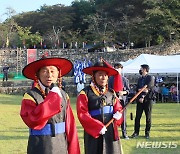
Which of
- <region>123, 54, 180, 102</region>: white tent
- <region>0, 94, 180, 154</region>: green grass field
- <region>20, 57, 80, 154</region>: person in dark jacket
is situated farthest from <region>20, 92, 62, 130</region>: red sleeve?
<region>123, 54, 180, 102</region>: white tent

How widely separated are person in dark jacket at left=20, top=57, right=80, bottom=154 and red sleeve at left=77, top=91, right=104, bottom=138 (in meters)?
0.67

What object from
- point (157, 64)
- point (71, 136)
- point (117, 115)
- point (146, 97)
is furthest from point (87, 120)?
point (157, 64)

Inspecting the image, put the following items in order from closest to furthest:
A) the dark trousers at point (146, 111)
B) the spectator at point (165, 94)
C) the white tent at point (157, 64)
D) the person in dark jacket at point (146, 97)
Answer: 1. the person in dark jacket at point (146, 97)
2. the dark trousers at point (146, 111)
3. the white tent at point (157, 64)
4. the spectator at point (165, 94)

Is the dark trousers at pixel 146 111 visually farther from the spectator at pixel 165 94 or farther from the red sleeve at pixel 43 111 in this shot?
the spectator at pixel 165 94

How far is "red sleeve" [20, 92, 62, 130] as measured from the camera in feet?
12.3

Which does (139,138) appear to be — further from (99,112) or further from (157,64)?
(157,64)

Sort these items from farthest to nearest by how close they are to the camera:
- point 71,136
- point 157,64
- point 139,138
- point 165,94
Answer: point 165,94, point 157,64, point 139,138, point 71,136

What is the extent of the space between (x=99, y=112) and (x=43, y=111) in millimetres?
1492

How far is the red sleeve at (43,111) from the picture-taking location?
3734 millimetres

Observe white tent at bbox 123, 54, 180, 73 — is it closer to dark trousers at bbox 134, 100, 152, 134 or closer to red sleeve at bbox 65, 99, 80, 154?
dark trousers at bbox 134, 100, 152, 134

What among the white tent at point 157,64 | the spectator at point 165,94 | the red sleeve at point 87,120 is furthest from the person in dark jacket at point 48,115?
the spectator at point 165,94

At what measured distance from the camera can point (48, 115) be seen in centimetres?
375

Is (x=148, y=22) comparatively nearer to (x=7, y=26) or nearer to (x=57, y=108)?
(x=7, y=26)

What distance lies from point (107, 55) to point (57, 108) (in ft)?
125
